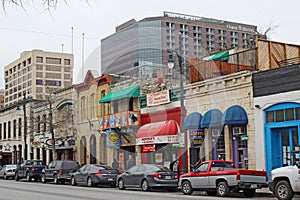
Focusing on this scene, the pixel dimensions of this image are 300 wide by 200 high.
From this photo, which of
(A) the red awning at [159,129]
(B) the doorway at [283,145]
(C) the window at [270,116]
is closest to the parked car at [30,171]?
(A) the red awning at [159,129]

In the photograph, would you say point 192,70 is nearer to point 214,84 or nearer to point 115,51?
point 214,84

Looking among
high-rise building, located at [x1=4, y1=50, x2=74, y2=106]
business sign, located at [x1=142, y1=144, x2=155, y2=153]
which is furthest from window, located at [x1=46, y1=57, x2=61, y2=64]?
business sign, located at [x1=142, y1=144, x2=155, y2=153]

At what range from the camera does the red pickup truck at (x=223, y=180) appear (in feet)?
63.3

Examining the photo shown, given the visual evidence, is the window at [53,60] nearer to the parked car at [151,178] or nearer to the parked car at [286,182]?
the parked car at [151,178]

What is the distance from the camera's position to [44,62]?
147 m

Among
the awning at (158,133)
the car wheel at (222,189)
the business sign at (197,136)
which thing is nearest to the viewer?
the car wheel at (222,189)

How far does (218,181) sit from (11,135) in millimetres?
44232

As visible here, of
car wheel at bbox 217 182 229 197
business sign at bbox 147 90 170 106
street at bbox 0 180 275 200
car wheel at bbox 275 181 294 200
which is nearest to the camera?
car wheel at bbox 275 181 294 200

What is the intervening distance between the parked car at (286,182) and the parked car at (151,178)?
7.11 metres

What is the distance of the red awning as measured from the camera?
100ft

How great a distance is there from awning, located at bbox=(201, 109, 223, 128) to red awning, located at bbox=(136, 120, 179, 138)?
284 centimetres

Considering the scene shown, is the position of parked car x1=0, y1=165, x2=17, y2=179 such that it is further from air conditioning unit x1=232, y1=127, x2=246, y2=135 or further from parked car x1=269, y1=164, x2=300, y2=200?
parked car x1=269, y1=164, x2=300, y2=200

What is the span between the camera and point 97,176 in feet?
91.3

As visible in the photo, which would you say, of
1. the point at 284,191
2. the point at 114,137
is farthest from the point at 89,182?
the point at 284,191
